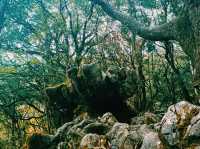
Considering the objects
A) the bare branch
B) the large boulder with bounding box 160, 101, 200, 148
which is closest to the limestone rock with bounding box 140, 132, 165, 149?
the large boulder with bounding box 160, 101, 200, 148

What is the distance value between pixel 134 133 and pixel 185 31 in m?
5.35

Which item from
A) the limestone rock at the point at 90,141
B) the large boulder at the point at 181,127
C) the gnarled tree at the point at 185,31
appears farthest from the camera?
the gnarled tree at the point at 185,31

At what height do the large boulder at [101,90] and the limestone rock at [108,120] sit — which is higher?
the large boulder at [101,90]

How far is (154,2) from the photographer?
1689cm

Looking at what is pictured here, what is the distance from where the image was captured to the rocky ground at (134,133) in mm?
7109

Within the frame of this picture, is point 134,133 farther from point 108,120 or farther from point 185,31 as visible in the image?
point 185,31

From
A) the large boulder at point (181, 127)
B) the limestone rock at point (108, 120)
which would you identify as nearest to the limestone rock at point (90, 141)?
the limestone rock at point (108, 120)

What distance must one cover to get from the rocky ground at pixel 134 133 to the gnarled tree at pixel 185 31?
2.34 metres

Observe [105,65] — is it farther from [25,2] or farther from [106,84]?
[25,2]

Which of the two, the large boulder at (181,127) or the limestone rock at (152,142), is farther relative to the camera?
the limestone rock at (152,142)

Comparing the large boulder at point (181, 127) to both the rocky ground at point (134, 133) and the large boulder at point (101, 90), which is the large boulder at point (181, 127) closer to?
the rocky ground at point (134, 133)

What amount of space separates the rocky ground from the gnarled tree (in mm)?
2345

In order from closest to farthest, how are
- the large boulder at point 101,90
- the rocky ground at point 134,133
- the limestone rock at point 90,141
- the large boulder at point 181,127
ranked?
the large boulder at point 181,127
the rocky ground at point 134,133
the limestone rock at point 90,141
the large boulder at point 101,90

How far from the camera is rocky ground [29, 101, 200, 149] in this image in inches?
280
